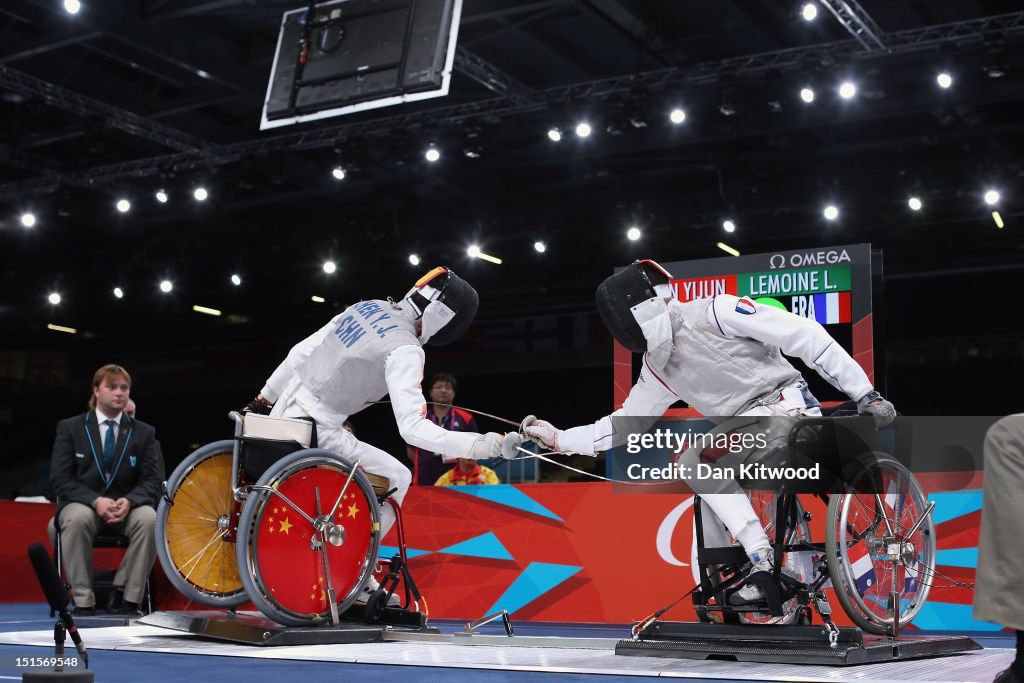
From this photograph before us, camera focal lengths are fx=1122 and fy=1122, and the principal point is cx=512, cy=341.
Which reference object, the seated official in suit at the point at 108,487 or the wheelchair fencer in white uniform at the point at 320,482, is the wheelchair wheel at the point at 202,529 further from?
the seated official in suit at the point at 108,487

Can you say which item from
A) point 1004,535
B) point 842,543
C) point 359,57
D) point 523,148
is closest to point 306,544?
point 842,543

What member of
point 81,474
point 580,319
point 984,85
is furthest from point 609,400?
point 81,474

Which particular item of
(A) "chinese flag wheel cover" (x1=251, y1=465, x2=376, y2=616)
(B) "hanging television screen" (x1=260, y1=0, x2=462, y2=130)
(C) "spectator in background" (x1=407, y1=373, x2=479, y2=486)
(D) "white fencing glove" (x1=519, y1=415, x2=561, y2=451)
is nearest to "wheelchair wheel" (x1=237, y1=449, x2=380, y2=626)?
(A) "chinese flag wheel cover" (x1=251, y1=465, x2=376, y2=616)

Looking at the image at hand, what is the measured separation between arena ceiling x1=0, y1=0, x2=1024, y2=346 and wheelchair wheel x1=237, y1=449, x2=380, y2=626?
5.44 m

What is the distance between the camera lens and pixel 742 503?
3.73 m

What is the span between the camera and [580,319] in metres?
15.0

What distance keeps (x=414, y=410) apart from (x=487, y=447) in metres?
0.34

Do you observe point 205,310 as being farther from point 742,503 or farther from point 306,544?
point 742,503

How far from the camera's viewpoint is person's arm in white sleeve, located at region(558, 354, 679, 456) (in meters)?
4.23

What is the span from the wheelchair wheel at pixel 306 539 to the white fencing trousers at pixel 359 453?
181 millimetres

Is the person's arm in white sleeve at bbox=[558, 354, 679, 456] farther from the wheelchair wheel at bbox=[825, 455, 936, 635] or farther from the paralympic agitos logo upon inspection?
the paralympic agitos logo

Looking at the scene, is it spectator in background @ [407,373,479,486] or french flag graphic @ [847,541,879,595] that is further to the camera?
spectator in background @ [407,373,479,486]

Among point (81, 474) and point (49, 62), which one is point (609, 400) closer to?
point (49, 62)

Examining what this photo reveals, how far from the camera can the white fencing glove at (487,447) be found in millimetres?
4117
